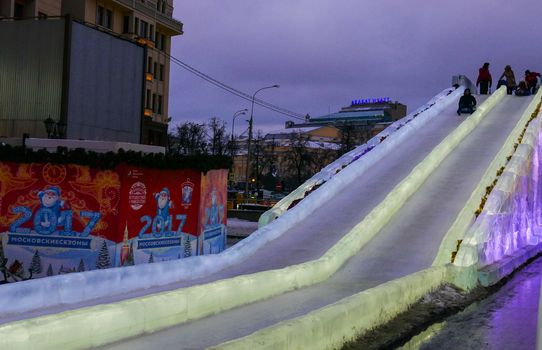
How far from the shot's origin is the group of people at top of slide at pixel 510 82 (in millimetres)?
27250

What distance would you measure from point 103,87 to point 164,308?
17.0m

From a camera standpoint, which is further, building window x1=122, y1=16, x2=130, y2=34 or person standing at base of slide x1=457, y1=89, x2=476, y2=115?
building window x1=122, y1=16, x2=130, y2=34

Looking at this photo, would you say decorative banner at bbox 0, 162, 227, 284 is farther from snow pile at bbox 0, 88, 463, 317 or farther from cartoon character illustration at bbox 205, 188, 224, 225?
snow pile at bbox 0, 88, 463, 317

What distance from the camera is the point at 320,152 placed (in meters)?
82.5

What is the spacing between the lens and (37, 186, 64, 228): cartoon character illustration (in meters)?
12.7

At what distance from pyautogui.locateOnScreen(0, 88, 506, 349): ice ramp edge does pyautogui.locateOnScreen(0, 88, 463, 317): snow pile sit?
94 centimetres

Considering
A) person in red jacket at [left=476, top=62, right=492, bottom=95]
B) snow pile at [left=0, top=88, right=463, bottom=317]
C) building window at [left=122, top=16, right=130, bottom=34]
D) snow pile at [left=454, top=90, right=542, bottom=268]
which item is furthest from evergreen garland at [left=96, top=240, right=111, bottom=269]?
building window at [left=122, top=16, right=130, bottom=34]

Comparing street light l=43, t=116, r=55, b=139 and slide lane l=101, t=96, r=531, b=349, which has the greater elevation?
street light l=43, t=116, r=55, b=139

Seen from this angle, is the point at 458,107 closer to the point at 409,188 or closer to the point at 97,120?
the point at 409,188

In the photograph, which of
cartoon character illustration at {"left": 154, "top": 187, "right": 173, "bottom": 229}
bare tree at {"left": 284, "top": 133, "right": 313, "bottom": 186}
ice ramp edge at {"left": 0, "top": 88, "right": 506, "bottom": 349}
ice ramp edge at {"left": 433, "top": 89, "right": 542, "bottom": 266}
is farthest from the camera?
bare tree at {"left": 284, "top": 133, "right": 313, "bottom": 186}

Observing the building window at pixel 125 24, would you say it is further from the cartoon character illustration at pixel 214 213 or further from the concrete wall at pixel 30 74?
the cartoon character illustration at pixel 214 213

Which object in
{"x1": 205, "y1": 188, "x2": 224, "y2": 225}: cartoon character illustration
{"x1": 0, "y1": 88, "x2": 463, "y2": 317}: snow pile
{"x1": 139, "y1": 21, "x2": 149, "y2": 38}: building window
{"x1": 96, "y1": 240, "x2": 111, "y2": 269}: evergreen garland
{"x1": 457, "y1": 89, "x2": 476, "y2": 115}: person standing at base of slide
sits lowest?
{"x1": 96, "y1": 240, "x2": 111, "y2": 269}: evergreen garland

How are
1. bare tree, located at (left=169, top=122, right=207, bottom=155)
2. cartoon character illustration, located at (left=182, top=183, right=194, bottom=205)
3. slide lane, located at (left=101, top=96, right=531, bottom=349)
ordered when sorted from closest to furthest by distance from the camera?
slide lane, located at (left=101, top=96, right=531, bottom=349) < cartoon character illustration, located at (left=182, top=183, right=194, bottom=205) < bare tree, located at (left=169, top=122, right=207, bottom=155)

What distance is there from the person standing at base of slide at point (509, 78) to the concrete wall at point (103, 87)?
615 inches
